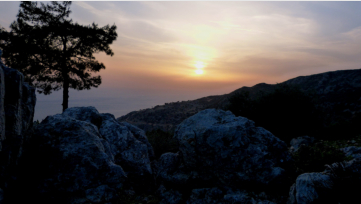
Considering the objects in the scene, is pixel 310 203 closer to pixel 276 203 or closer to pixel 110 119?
pixel 276 203

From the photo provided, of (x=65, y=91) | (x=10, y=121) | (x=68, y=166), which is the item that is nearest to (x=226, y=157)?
(x=68, y=166)

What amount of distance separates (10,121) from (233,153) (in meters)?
7.58

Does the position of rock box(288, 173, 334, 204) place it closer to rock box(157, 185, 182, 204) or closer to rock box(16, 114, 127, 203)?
rock box(157, 185, 182, 204)

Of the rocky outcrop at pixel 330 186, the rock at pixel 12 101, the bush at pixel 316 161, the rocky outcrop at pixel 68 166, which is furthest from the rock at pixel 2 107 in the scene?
the bush at pixel 316 161

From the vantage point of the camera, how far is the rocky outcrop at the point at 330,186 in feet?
22.2

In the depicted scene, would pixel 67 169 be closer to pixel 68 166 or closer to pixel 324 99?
pixel 68 166

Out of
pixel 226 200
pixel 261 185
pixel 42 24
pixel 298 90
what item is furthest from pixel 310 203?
pixel 42 24

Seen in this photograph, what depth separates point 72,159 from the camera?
5066 millimetres

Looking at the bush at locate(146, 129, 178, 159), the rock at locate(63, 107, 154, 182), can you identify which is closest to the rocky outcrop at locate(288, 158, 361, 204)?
the rock at locate(63, 107, 154, 182)

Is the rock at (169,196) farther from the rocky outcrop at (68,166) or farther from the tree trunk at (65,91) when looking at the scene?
the tree trunk at (65,91)

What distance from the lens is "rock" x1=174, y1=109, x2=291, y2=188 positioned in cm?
887

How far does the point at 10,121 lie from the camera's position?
14.5ft

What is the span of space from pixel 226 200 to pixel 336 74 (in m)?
68.0

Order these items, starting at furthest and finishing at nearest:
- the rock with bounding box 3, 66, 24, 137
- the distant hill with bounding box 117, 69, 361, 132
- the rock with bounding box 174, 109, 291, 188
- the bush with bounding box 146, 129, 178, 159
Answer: the distant hill with bounding box 117, 69, 361, 132 < the bush with bounding box 146, 129, 178, 159 < the rock with bounding box 174, 109, 291, 188 < the rock with bounding box 3, 66, 24, 137
